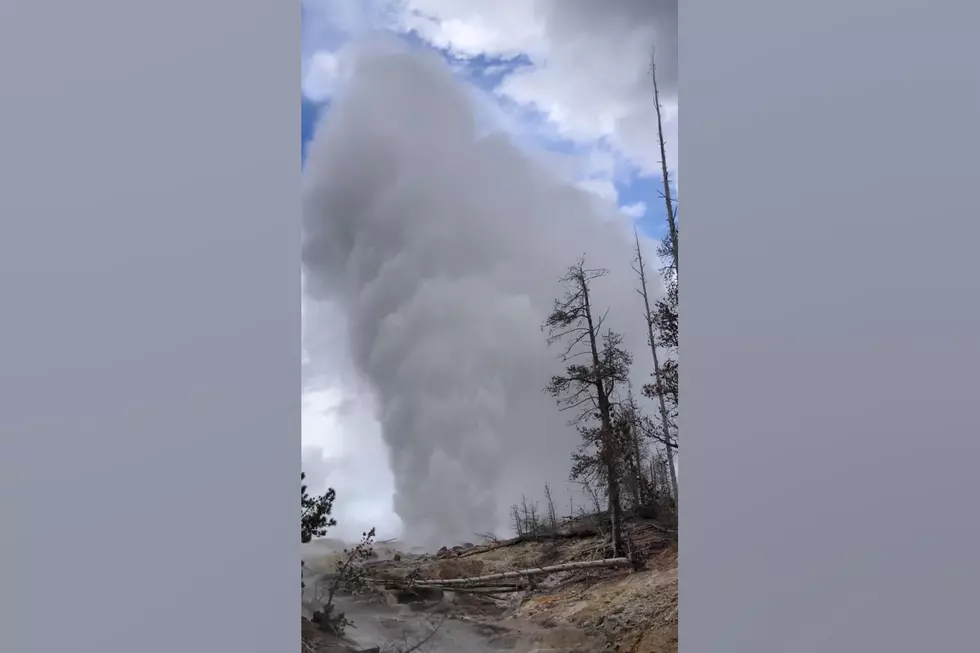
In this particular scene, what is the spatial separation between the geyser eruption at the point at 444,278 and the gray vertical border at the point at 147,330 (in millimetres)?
736

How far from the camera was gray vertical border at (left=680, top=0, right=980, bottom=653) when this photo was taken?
2162 mm

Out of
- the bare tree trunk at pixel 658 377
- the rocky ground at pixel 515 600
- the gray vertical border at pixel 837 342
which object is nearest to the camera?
the gray vertical border at pixel 837 342

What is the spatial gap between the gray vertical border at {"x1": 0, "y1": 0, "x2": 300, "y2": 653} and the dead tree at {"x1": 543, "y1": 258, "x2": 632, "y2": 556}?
123cm

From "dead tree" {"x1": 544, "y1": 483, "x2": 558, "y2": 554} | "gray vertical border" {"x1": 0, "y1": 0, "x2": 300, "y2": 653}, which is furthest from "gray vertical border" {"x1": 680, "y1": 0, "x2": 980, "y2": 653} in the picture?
"gray vertical border" {"x1": 0, "y1": 0, "x2": 300, "y2": 653}

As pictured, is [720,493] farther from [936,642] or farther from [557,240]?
[557,240]

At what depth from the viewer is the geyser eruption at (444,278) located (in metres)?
3.02

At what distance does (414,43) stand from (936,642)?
2.89 metres

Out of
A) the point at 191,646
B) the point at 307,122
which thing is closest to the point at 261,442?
the point at 191,646

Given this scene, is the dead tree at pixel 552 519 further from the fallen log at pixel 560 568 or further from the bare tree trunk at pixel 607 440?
the bare tree trunk at pixel 607 440

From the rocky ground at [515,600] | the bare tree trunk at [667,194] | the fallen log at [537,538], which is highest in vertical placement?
the bare tree trunk at [667,194]

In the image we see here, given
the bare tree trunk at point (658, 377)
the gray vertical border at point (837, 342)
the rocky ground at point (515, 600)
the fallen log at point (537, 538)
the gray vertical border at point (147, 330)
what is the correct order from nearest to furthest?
the gray vertical border at point (147, 330) → the gray vertical border at point (837, 342) → the rocky ground at point (515, 600) → the fallen log at point (537, 538) → the bare tree trunk at point (658, 377)

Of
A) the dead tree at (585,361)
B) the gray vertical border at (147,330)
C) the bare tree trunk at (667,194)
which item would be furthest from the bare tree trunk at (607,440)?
the gray vertical border at (147,330)

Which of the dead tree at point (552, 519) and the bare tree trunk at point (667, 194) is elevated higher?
the bare tree trunk at point (667, 194)

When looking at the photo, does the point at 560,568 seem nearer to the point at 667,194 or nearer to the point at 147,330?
the point at 667,194
